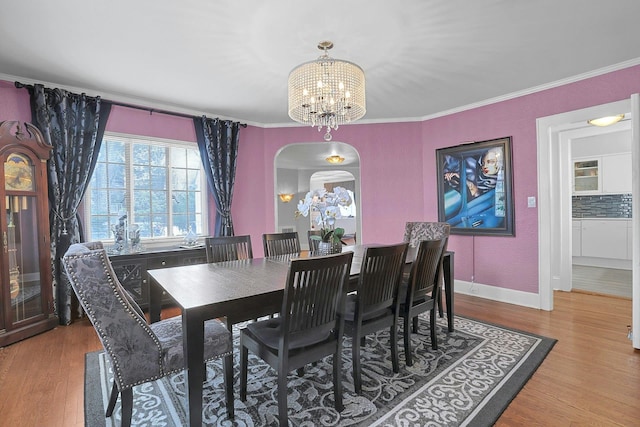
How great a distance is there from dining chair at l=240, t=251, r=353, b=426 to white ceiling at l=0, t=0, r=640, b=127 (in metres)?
1.68

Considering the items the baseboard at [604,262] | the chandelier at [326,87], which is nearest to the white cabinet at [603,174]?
the baseboard at [604,262]

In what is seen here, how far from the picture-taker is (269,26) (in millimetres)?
2299

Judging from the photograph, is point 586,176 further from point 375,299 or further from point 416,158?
point 375,299

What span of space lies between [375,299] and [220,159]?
3.21 m

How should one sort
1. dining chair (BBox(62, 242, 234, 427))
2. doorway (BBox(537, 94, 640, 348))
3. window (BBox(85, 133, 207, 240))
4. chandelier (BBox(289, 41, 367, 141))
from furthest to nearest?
window (BBox(85, 133, 207, 240)) → doorway (BBox(537, 94, 640, 348)) → chandelier (BBox(289, 41, 367, 141)) → dining chair (BBox(62, 242, 234, 427))

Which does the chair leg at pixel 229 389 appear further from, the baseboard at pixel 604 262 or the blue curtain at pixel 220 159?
the baseboard at pixel 604 262

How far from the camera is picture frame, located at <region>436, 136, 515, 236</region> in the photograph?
405cm

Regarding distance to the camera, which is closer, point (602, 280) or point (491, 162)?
point (491, 162)

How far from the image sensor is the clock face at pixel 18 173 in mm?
2934

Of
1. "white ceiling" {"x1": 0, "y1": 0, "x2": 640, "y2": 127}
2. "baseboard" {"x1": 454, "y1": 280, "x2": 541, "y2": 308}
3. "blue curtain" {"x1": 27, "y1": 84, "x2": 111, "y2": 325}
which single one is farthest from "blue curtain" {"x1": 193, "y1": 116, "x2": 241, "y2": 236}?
"baseboard" {"x1": 454, "y1": 280, "x2": 541, "y2": 308}

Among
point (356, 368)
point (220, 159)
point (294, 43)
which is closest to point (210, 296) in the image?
point (356, 368)

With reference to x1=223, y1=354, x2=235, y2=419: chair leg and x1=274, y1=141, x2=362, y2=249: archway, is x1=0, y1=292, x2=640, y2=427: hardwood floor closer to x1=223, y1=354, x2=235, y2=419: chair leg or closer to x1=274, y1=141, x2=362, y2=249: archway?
x1=223, y1=354, x2=235, y2=419: chair leg

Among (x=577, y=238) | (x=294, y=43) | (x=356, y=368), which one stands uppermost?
(x=294, y=43)

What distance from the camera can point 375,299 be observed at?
7.11ft
